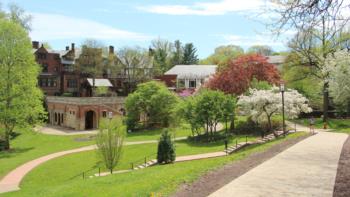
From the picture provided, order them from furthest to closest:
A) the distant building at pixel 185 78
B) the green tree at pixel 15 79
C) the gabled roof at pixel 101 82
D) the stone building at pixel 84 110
→ 1. the distant building at pixel 185 78
2. the gabled roof at pixel 101 82
3. the stone building at pixel 84 110
4. the green tree at pixel 15 79

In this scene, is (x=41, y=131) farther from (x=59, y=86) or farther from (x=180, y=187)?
(x=180, y=187)

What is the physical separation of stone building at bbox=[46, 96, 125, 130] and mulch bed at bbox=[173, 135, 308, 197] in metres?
37.1

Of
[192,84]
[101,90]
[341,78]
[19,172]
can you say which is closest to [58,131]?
[101,90]

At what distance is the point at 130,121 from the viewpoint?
4653 centimetres

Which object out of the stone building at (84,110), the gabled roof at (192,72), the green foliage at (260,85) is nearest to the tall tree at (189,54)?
the gabled roof at (192,72)

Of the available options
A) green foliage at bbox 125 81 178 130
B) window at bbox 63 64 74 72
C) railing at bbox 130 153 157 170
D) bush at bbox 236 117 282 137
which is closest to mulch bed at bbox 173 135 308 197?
railing at bbox 130 153 157 170

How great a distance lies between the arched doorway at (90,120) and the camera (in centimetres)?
5362

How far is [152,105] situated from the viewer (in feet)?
151

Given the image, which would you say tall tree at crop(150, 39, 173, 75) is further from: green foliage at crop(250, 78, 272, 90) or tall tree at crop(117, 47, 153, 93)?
green foliage at crop(250, 78, 272, 90)

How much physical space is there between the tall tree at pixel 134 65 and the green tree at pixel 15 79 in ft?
109

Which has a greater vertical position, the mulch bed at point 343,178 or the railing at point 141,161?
the mulch bed at point 343,178

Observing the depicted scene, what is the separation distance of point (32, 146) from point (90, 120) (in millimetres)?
14752

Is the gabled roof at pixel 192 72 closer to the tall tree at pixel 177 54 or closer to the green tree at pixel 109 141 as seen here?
the tall tree at pixel 177 54

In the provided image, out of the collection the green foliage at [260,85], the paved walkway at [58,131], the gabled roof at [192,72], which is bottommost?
the paved walkway at [58,131]
